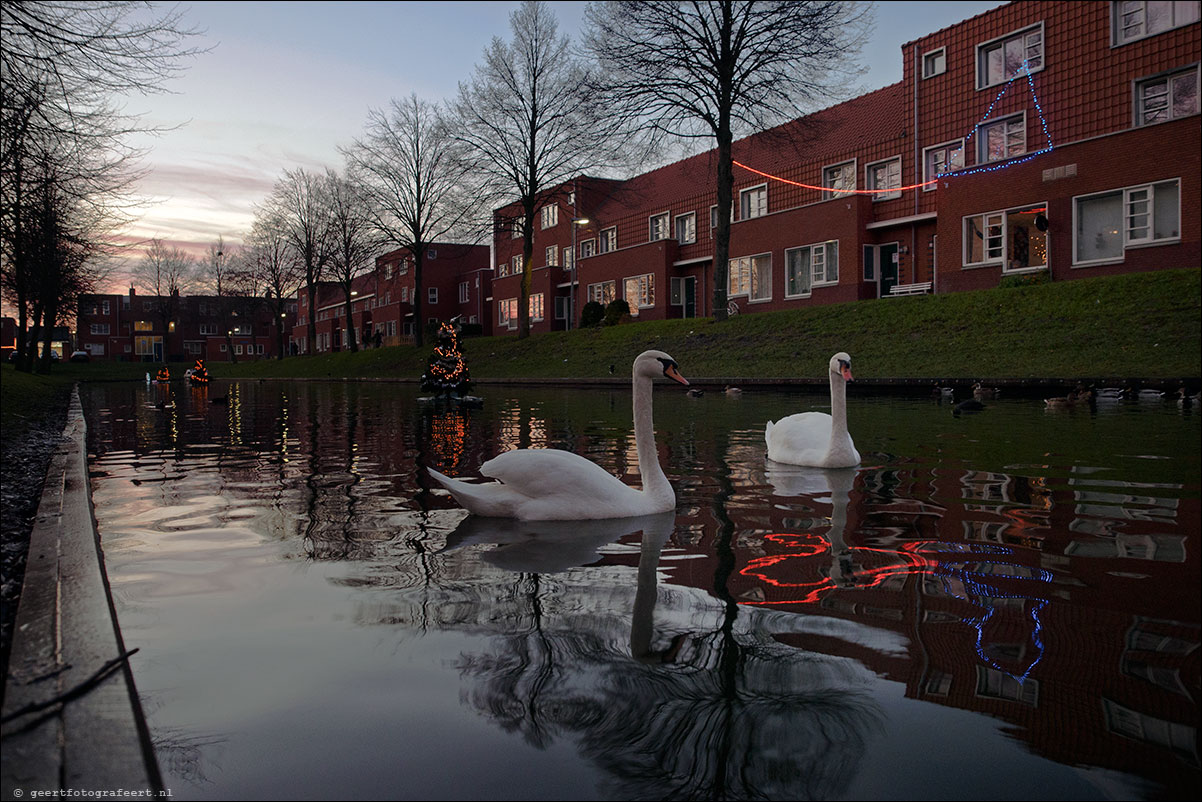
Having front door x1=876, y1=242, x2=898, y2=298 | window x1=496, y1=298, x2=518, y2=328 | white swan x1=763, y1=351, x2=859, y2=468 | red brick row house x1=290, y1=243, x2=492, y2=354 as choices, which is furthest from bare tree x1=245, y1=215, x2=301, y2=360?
white swan x1=763, y1=351, x2=859, y2=468

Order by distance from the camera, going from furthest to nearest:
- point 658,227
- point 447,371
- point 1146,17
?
point 658,227 → point 1146,17 → point 447,371

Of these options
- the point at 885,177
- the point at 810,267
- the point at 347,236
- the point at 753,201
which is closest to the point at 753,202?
the point at 753,201

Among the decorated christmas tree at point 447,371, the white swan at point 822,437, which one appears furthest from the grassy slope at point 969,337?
the white swan at point 822,437

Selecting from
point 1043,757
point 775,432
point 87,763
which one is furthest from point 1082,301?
point 87,763

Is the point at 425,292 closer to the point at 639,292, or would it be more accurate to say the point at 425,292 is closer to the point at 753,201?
the point at 639,292

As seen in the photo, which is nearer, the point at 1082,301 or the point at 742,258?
the point at 1082,301

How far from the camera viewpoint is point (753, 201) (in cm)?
4019

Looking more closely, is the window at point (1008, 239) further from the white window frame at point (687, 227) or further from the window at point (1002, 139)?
the white window frame at point (687, 227)

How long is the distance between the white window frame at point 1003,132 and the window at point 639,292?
56.8 ft

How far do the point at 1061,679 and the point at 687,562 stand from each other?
2113mm

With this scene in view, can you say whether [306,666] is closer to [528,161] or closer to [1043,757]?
[1043,757]

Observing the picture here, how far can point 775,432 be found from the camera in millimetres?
9039

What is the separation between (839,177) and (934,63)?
5.81m

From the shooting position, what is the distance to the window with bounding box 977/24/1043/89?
92.4ft
